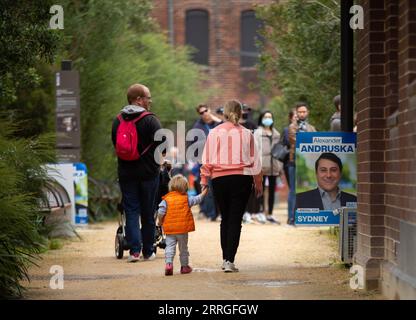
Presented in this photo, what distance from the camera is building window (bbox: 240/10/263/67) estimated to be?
157 ft

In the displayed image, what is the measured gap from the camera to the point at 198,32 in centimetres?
4831

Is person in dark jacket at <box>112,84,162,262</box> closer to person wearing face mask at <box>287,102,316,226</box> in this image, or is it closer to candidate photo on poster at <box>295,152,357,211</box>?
candidate photo on poster at <box>295,152,357,211</box>

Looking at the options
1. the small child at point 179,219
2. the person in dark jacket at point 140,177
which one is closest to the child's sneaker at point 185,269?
the small child at point 179,219

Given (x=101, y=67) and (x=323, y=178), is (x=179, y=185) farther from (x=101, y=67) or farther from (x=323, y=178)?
(x=101, y=67)

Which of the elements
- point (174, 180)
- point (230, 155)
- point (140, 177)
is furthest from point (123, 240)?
point (230, 155)

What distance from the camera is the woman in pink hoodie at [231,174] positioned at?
505 inches

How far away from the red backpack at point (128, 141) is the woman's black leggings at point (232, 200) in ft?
4.59

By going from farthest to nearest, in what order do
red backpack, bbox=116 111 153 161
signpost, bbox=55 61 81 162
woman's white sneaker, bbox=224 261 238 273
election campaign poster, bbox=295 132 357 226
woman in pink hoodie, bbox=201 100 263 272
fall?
signpost, bbox=55 61 81 162, red backpack, bbox=116 111 153 161, election campaign poster, bbox=295 132 357 226, woman in pink hoodie, bbox=201 100 263 272, woman's white sneaker, bbox=224 261 238 273

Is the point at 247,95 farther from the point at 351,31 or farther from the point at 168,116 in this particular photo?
the point at 351,31

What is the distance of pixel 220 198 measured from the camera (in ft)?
42.4

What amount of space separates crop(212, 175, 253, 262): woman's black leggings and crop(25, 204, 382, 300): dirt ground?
1.00ft

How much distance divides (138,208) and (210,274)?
6.37ft

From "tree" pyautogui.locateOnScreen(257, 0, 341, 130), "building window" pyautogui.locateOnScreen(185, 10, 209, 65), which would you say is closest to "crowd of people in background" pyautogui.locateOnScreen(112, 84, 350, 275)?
"tree" pyautogui.locateOnScreen(257, 0, 341, 130)
